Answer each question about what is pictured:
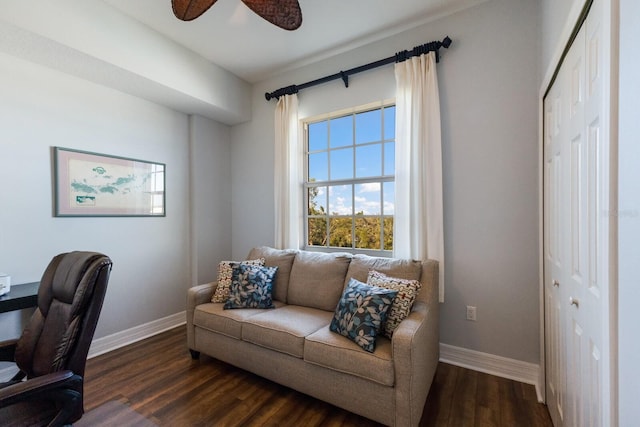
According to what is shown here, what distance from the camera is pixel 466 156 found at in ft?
7.70

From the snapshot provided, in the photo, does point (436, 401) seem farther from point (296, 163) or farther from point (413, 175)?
point (296, 163)

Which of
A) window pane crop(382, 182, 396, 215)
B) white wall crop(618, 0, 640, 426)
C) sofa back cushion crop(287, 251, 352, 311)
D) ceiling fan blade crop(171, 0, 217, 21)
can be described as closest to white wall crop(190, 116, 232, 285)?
sofa back cushion crop(287, 251, 352, 311)

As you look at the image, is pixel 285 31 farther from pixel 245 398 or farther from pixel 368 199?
pixel 245 398

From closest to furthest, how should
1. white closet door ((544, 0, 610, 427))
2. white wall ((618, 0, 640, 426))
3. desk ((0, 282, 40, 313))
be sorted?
1. white wall ((618, 0, 640, 426))
2. white closet door ((544, 0, 610, 427))
3. desk ((0, 282, 40, 313))

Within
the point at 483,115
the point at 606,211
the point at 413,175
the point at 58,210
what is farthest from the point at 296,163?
the point at 606,211

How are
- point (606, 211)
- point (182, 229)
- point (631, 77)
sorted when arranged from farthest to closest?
1. point (182, 229)
2. point (606, 211)
3. point (631, 77)

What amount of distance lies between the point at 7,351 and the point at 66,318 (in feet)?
1.52

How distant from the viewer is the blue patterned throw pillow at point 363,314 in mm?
1710

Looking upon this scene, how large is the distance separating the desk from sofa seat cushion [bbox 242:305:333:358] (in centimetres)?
146

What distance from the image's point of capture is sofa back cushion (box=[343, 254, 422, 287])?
2175 millimetres

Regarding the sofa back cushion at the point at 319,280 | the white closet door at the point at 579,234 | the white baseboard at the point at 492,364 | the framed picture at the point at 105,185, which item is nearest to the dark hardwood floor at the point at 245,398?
the white baseboard at the point at 492,364

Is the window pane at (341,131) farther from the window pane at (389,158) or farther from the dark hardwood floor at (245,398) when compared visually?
the dark hardwood floor at (245,398)

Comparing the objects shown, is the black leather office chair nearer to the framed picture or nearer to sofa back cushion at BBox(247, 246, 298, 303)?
the framed picture

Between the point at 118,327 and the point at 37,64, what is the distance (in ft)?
7.85
